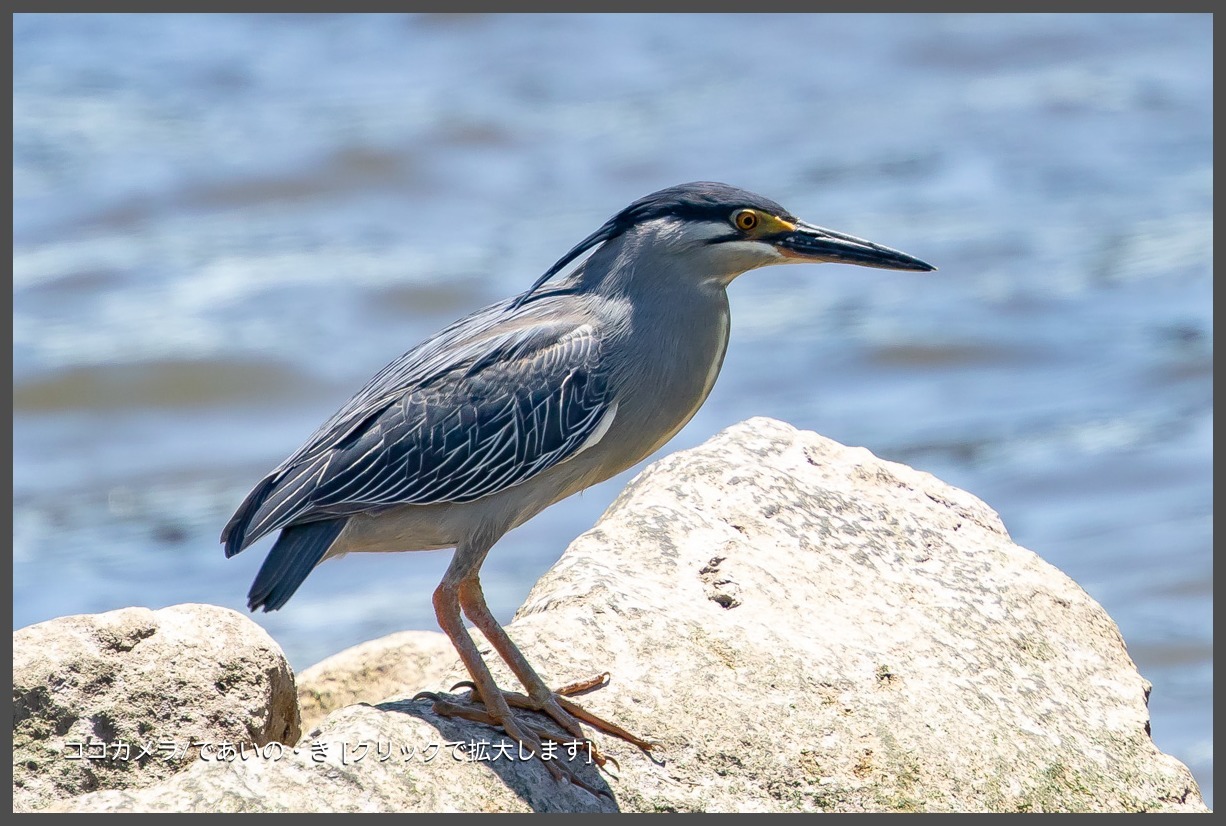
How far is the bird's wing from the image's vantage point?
5332 mm

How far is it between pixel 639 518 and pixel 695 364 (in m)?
0.80

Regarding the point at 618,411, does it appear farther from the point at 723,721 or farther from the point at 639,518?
the point at 723,721

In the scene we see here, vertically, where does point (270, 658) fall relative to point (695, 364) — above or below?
below

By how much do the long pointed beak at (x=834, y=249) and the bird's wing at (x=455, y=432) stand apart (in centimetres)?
83

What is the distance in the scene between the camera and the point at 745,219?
5.62 meters

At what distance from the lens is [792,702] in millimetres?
5234

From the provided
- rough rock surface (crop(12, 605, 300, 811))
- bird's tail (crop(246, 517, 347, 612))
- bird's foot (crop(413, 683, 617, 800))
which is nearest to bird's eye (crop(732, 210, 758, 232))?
bird's tail (crop(246, 517, 347, 612))

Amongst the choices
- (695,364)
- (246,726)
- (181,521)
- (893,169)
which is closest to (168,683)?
(246,726)

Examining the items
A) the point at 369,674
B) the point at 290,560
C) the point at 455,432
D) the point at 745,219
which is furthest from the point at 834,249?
the point at 369,674

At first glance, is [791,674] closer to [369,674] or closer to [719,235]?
[719,235]

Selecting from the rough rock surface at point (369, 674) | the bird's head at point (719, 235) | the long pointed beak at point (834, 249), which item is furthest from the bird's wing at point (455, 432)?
the rough rock surface at point (369, 674)

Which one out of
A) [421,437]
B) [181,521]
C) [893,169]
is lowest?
[181,521]

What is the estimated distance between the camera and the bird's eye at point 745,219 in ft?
18.4

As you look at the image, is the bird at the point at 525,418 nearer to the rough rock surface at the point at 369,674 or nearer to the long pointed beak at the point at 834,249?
the long pointed beak at the point at 834,249
